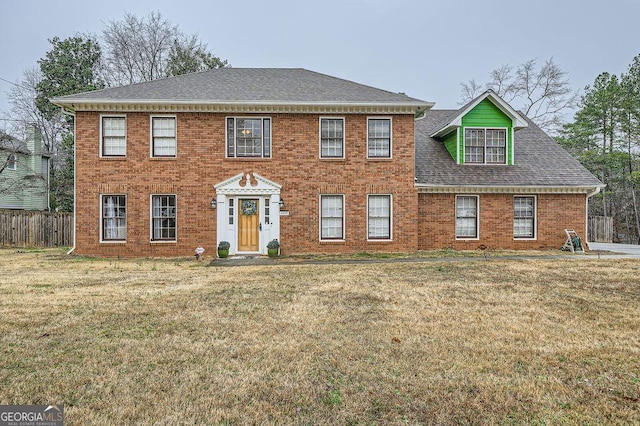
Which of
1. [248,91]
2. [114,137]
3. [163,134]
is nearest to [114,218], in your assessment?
[114,137]

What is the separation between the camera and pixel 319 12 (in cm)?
7619

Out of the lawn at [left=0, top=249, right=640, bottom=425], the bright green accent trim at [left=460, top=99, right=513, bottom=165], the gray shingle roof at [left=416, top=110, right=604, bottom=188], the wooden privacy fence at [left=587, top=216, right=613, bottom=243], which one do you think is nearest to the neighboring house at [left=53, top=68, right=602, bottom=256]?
the gray shingle roof at [left=416, top=110, right=604, bottom=188]

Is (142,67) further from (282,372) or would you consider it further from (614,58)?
(614,58)

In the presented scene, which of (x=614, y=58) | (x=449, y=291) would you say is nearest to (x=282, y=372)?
(x=449, y=291)

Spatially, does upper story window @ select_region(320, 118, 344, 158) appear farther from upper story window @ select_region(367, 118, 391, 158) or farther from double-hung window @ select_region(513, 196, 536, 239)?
double-hung window @ select_region(513, 196, 536, 239)

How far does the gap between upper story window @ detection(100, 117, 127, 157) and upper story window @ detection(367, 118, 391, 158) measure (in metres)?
9.29

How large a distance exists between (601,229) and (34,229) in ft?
112

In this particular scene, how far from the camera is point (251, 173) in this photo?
49.8 ft

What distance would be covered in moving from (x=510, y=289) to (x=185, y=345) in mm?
6428

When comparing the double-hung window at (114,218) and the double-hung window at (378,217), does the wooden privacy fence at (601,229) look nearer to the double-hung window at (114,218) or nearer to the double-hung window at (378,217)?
the double-hung window at (378,217)

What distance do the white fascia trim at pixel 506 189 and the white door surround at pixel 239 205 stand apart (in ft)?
19.1

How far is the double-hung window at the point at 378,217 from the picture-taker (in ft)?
51.4

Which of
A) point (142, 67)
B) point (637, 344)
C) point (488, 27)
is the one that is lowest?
point (637, 344)

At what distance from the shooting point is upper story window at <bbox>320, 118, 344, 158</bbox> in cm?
1548
